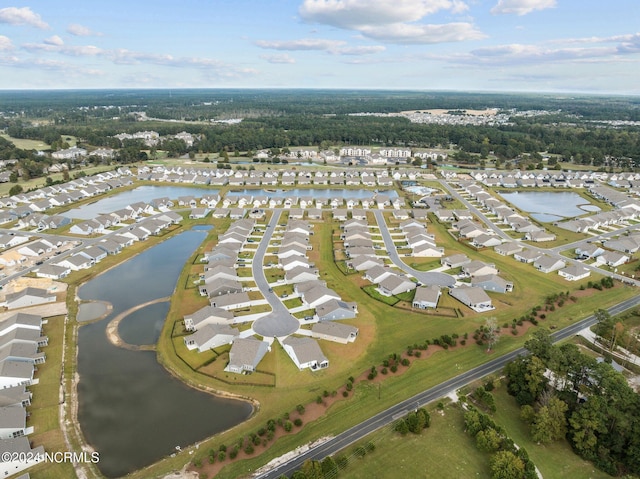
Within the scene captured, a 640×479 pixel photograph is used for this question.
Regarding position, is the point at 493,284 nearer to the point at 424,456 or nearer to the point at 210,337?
the point at 424,456

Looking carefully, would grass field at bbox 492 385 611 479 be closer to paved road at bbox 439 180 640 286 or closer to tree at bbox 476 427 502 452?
tree at bbox 476 427 502 452

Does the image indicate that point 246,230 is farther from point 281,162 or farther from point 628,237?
point 281,162

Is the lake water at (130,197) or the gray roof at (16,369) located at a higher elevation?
the lake water at (130,197)

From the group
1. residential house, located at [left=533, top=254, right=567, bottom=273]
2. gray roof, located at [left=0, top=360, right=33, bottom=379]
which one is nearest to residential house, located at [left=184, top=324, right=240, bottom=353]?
gray roof, located at [left=0, top=360, right=33, bottom=379]

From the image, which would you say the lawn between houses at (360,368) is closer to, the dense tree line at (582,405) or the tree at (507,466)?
the dense tree line at (582,405)

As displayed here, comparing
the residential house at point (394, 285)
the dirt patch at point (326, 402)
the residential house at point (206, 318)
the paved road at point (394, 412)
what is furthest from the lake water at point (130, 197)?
the paved road at point (394, 412)

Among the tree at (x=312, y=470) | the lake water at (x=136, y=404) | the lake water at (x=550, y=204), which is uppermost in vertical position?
the lake water at (x=550, y=204)

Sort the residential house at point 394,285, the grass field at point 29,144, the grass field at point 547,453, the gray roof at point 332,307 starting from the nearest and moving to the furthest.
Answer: the grass field at point 547,453, the gray roof at point 332,307, the residential house at point 394,285, the grass field at point 29,144
